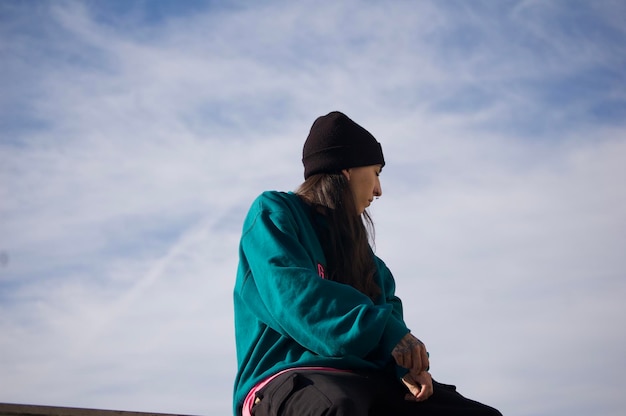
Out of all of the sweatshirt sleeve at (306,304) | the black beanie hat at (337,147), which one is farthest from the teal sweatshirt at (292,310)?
the black beanie hat at (337,147)

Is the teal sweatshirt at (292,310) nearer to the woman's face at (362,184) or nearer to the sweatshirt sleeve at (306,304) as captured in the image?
the sweatshirt sleeve at (306,304)

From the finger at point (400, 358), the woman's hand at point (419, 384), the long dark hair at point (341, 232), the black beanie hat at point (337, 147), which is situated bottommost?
the woman's hand at point (419, 384)

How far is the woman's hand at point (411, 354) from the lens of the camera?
314 centimetres

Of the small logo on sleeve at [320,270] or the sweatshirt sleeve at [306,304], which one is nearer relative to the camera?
the sweatshirt sleeve at [306,304]

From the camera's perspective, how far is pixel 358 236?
3662 millimetres

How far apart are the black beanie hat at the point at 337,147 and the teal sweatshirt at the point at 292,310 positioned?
0.93 feet

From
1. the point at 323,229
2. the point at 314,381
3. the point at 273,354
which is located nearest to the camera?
the point at 314,381

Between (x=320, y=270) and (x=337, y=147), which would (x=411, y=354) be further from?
(x=337, y=147)

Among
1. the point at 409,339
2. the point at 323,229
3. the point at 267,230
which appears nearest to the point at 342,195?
the point at 323,229

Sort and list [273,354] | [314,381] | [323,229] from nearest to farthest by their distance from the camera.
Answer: [314,381] < [273,354] < [323,229]

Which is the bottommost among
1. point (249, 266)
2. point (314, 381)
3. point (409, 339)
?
point (314, 381)

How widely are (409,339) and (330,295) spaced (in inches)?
13.5

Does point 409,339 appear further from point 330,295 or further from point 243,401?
point 243,401

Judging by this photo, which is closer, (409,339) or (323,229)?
(409,339)
